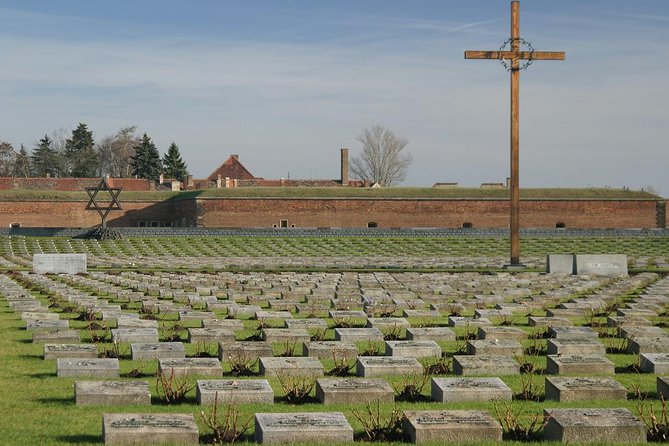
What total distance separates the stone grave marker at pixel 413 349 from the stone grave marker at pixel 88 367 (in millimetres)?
3127

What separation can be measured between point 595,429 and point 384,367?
3011 mm

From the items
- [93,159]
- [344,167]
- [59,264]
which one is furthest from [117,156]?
[59,264]

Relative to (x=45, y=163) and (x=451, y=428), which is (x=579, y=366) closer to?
(x=451, y=428)

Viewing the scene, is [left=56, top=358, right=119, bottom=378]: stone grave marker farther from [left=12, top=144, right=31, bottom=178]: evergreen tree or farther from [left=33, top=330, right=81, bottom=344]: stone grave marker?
[left=12, top=144, right=31, bottom=178]: evergreen tree

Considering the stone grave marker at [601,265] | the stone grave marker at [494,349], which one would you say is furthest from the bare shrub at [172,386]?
the stone grave marker at [601,265]

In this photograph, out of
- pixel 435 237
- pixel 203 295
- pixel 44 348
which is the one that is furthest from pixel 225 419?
pixel 435 237

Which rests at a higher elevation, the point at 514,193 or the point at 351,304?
the point at 514,193

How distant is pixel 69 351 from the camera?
1088cm

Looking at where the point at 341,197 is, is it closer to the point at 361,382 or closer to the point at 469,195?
the point at 469,195

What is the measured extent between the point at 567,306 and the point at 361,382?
25.9 ft

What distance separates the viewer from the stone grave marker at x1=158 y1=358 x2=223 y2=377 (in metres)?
9.72

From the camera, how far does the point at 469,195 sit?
54.6 meters

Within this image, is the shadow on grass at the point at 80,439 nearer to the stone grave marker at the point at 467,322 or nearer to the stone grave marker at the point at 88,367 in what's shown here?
the stone grave marker at the point at 88,367

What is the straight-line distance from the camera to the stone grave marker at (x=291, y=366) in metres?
10.0
